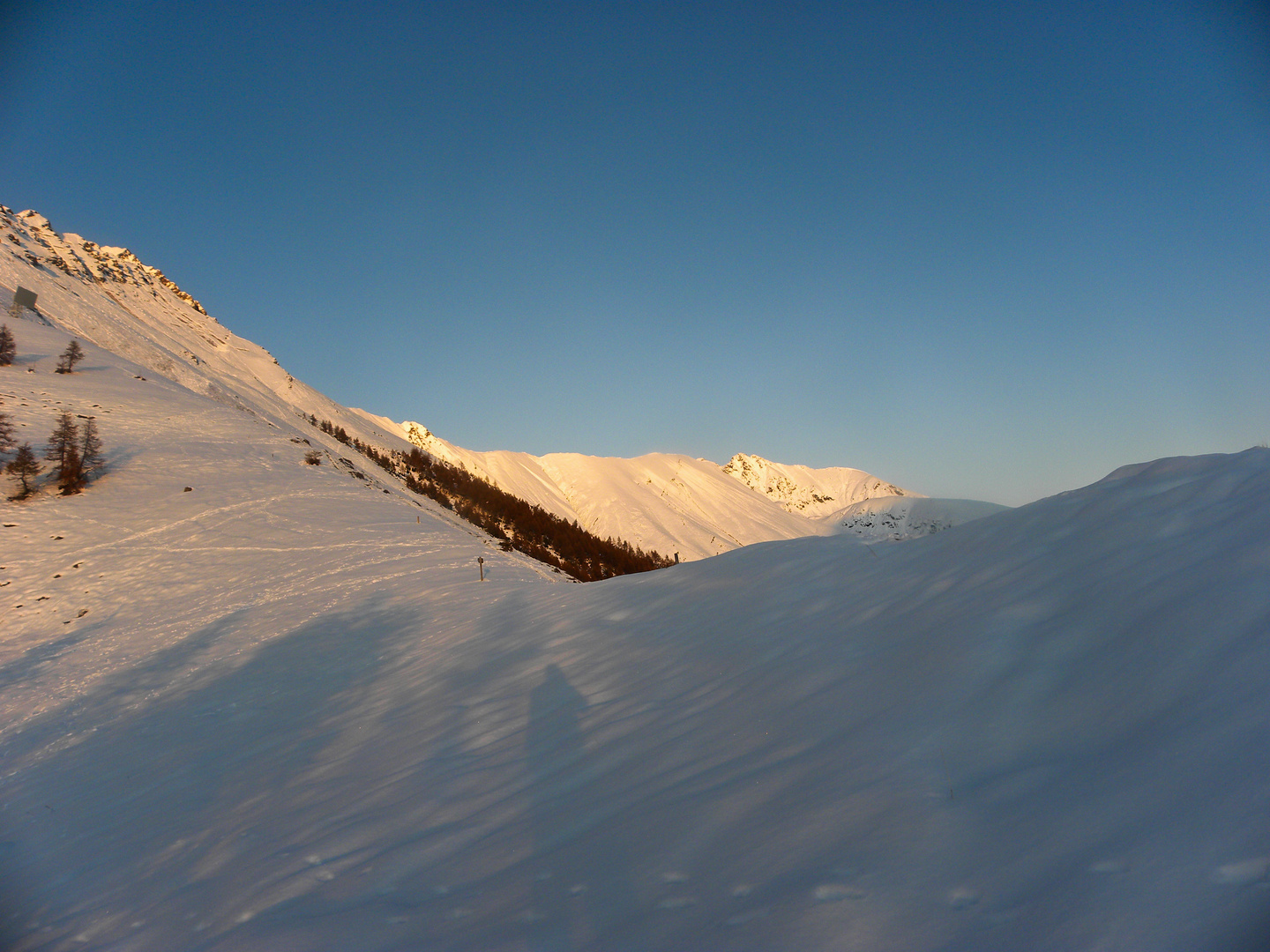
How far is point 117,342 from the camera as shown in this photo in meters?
26.2

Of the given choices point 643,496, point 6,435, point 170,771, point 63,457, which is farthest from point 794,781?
point 643,496

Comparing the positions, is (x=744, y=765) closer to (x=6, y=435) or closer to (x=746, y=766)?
(x=746, y=766)

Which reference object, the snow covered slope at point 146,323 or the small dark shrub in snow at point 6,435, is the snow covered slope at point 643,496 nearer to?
the snow covered slope at point 146,323

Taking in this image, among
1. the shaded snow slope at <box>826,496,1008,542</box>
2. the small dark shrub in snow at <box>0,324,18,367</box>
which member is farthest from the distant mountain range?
the shaded snow slope at <box>826,496,1008,542</box>

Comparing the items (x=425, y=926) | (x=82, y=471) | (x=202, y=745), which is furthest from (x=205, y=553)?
(x=425, y=926)

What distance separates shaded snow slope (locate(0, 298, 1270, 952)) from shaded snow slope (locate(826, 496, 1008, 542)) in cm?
13684

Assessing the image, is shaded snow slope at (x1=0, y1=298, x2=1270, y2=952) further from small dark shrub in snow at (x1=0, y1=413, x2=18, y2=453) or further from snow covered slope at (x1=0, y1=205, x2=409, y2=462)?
snow covered slope at (x1=0, y1=205, x2=409, y2=462)

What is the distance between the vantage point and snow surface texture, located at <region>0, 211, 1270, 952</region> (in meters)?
2.09

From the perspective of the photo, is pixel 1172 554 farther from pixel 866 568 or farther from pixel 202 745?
pixel 202 745

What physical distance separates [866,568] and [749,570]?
1546 mm

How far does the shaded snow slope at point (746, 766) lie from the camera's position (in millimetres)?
2088

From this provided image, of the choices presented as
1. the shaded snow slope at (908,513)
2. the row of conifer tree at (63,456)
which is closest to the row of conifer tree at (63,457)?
the row of conifer tree at (63,456)

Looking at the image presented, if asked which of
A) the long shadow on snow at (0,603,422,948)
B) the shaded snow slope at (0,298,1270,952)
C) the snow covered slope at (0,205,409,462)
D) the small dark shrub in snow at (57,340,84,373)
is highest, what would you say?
the snow covered slope at (0,205,409,462)

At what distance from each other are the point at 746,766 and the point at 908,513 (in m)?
163
